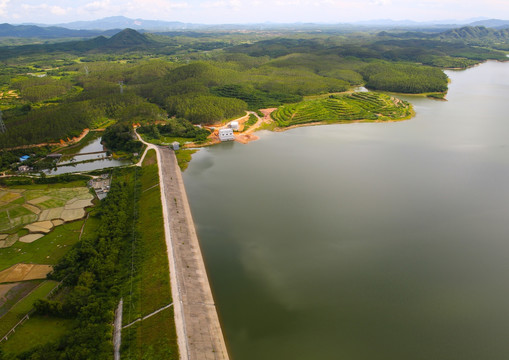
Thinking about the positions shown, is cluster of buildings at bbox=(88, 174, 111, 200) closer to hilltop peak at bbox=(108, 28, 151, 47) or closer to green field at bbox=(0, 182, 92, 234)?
green field at bbox=(0, 182, 92, 234)

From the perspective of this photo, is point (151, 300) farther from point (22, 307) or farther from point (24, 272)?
point (24, 272)

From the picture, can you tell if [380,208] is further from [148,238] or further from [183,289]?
[148,238]

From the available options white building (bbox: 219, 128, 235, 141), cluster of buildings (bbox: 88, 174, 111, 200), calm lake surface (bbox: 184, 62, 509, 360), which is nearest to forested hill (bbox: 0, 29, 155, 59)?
white building (bbox: 219, 128, 235, 141)

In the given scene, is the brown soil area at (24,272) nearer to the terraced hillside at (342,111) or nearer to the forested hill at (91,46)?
the terraced hillside at (342,111)

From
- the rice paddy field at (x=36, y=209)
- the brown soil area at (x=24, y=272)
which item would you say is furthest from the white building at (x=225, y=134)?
the brown soil area at (x=24, y=272)

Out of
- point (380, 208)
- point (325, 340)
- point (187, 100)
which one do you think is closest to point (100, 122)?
point (187, 100)
